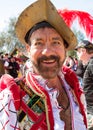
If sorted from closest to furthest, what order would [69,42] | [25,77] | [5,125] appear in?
1. [5,125]
2. [25,77]
3. [69,42]

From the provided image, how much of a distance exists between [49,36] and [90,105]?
7.23 ft

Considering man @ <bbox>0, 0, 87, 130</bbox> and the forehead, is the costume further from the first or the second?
the forehead

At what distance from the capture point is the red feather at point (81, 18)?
388 cm

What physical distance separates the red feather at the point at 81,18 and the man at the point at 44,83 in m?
1.44

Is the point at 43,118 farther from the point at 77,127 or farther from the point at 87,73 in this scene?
the point at 87,73

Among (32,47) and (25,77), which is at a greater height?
(32,47)

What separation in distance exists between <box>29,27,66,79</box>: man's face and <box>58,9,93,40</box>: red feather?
1557mm

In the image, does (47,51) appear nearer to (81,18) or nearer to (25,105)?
(25,105)

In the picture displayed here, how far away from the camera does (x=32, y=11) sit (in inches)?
89.0

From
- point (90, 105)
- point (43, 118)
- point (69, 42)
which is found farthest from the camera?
point (90, 105)

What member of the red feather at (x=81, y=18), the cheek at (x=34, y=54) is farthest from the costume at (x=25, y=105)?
the red feather at (x=81, y=18)

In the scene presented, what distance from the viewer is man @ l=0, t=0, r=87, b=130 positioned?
2.04 m

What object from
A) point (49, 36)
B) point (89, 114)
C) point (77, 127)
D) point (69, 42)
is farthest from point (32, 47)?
point (89, 114)

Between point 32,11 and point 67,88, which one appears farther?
point 67,88
